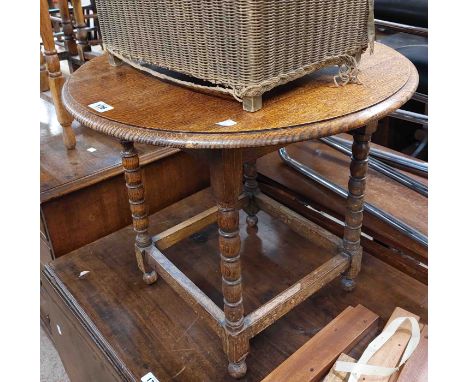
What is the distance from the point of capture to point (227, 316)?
36.1 inches

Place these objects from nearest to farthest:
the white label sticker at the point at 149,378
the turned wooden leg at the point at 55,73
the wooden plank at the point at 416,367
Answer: the wooden plank at the point at 416,367, the white label sticker at the point at 149,378, the turned wooden leg at the point at 55,73

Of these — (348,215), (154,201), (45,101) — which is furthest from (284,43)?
(45,101)

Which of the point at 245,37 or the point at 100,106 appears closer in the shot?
the point at 245,37

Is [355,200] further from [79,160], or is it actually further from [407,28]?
[79,160]

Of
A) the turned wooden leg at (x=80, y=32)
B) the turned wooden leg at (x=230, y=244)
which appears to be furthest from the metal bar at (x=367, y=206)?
the turned wooden leg at (x=80, y=32)

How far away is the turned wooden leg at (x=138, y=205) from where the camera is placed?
→ 109cm

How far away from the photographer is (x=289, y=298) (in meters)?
0.98

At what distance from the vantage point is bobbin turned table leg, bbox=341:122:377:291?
1.01m

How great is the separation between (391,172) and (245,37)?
0.92 meters

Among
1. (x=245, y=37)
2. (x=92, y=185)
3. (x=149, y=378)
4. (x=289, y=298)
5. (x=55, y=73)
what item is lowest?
(x=149, y=378)

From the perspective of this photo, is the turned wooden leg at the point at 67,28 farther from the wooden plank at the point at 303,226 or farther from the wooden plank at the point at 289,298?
the wooden plank at the point at 289,298

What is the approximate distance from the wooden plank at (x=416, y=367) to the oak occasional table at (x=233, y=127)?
25 cm

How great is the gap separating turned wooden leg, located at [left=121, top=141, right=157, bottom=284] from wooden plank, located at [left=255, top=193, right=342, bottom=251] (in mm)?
363

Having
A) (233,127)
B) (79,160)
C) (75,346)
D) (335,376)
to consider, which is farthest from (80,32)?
(335,376)
